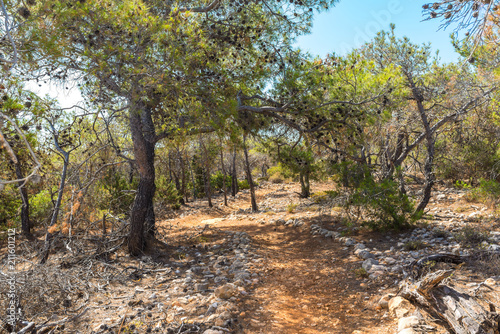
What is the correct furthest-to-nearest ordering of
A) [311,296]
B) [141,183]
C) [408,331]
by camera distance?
[141,183], [311,296], [408,331]

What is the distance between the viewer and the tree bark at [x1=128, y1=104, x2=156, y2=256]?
687cm

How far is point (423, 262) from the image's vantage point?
14.5ft

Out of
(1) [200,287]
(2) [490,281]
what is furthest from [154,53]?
(2) [490,281]

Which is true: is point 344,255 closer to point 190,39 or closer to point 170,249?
point 170,249

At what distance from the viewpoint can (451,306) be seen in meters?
3.24

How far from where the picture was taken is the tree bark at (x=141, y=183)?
6.87 metres

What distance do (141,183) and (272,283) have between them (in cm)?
376

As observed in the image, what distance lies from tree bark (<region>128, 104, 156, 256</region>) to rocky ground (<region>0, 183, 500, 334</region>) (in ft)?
1.29

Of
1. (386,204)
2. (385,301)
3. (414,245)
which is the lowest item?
(385,301)

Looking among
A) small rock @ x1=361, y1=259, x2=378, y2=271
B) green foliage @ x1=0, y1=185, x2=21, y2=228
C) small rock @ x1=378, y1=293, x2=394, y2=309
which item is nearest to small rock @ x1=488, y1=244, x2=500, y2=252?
small rock @ x1=361, y1=259, x2=378, y2=271

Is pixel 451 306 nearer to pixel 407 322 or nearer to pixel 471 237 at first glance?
pixel 407 322

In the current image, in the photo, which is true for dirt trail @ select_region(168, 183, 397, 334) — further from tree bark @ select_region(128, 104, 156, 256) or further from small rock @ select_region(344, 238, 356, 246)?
tree bark @ select_region(128, 104, 156, 256)

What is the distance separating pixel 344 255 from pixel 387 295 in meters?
2.18

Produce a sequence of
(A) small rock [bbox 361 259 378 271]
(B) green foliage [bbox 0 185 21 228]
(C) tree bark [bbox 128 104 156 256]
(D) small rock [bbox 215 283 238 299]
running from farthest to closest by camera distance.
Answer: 1. (B) green foliage [bbox 0 185 21 228]
2. (C) tree bark [bbox 128 104 156 256]
3. (A) small rock [bbox 361 259 378 271]
4. (D) small rock [bbox 215 283 238 299]
